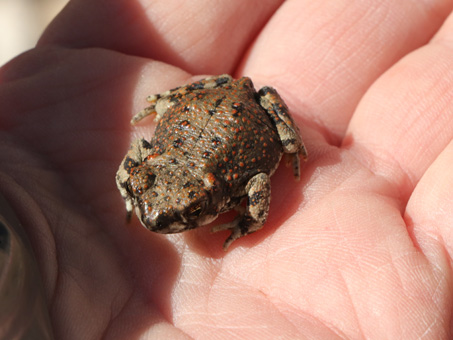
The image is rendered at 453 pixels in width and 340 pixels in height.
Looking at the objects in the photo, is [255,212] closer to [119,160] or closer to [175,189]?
[175,189]

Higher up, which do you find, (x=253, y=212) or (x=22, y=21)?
(x=22, y=21)

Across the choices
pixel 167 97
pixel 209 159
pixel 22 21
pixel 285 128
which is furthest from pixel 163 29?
pixel 22 21

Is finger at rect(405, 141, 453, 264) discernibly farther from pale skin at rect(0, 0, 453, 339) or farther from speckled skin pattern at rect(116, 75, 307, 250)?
speckled skin pattern at rect(116, 75, 307, 250)

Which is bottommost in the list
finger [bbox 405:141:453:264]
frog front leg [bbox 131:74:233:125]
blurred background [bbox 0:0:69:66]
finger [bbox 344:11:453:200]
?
finger [bbox 405:141:453:264]

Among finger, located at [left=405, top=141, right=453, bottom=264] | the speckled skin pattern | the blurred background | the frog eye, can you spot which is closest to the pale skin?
finger, located at [left=405, top=141, right=453, bottom=264]

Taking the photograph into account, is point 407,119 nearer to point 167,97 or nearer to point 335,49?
point 335,49

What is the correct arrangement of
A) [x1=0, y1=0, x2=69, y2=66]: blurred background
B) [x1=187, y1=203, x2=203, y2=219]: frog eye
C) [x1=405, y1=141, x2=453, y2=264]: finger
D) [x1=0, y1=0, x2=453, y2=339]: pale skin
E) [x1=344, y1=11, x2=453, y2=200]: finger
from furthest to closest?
[x1=0, y1=0, x2=69, y2=66]: blurred background
[x1=344, y1=11, x2=453, y2=200]: finger
[x1=187, y1=203, x2=203, y2=219]: frog eye
[x1=405, y1=141, x2=453, y2=264]: finger
[x1=0, y1=0, x2=453, y2=339]: pale skin
